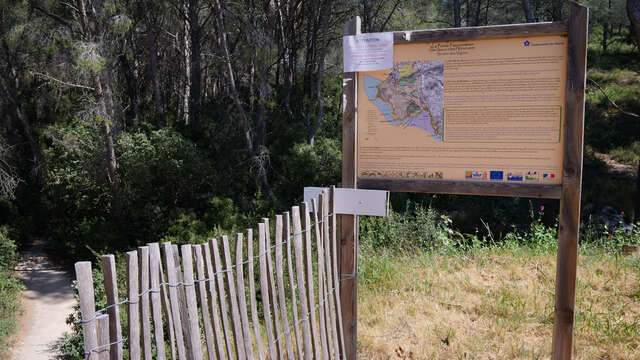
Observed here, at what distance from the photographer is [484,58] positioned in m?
3.19

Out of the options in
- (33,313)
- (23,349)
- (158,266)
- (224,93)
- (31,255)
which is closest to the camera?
(158,266)

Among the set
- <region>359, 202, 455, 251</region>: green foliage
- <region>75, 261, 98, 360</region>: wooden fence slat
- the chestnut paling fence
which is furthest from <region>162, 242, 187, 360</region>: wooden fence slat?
<region>359, 202, 455, 251</region>: green foliage

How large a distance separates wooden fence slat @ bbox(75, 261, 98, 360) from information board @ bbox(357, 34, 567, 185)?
7.04 feet

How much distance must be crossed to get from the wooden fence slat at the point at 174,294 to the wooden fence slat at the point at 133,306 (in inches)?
5.4

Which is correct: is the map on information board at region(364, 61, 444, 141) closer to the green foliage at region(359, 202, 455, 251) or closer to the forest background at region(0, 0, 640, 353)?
the green foliage at region(359, 202, 455, 251)

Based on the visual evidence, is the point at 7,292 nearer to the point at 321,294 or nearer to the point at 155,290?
the point at 321,294

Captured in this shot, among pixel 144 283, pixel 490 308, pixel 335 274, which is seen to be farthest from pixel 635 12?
pixel 144 283

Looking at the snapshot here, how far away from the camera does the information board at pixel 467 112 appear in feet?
10.2

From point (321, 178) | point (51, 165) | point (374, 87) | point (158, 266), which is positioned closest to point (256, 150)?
point (321, 178)

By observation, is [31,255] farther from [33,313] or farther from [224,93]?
[224,93]

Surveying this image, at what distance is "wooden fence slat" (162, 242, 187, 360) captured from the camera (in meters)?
1.99

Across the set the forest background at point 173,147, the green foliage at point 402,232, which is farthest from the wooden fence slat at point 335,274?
the forest background at point 173,147

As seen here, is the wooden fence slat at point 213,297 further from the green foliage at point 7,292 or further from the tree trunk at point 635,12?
the tree trunk at point 635,12

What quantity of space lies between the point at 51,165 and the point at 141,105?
6726 mm
